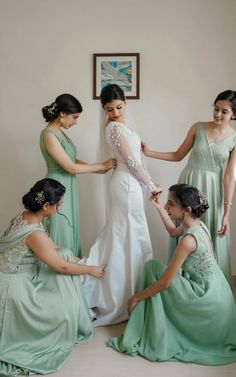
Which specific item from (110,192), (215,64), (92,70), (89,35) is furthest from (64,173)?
(215,64)

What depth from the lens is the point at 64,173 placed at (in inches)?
96.2

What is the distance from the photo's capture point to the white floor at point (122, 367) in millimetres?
1863

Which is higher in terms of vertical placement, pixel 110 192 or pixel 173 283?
pixel 110 192

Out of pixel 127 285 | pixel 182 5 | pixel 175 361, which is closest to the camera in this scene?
pixel 175 361

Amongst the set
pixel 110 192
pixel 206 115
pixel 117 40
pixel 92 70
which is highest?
pixel 117 40

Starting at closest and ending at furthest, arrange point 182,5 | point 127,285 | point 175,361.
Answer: point 175,361 < point 127,285 < point 182,5

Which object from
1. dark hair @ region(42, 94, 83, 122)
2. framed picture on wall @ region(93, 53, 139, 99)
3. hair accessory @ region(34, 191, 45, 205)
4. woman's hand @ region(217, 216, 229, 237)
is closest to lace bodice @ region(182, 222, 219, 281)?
woman's hand @ region(217, 216, 229, 237)

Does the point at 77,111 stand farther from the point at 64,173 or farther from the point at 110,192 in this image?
the point at 110,192

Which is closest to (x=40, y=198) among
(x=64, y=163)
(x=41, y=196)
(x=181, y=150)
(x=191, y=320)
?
(x=41, y=196)

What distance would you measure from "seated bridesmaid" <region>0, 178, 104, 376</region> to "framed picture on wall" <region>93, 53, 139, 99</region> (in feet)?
4.10

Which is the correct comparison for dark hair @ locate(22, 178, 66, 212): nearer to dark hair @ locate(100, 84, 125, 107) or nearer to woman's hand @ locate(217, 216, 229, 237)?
dark hair @ locate(100, 84, 125, 107)

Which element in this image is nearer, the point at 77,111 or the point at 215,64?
the point at 77,111

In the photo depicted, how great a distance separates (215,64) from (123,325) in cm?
203

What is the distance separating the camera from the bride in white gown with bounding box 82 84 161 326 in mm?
2312
